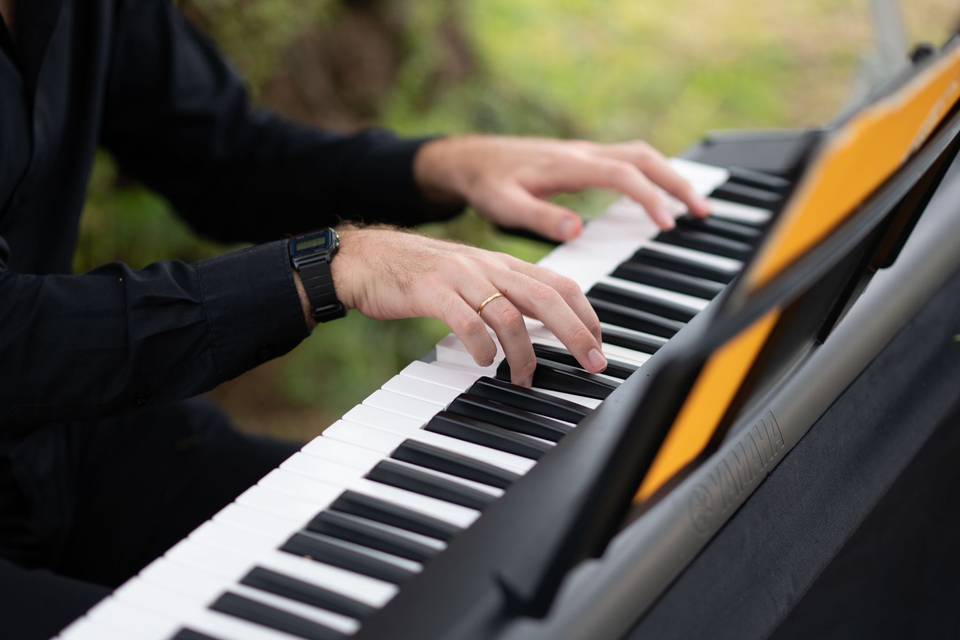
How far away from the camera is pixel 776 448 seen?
1.04 m

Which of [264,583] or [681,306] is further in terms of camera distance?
[681,306]

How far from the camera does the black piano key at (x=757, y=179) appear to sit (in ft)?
5.24

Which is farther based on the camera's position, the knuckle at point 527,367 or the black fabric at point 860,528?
the knuckle at point 527,367

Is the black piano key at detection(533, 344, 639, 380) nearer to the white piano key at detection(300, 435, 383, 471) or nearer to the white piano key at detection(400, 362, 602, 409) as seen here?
the white piano key at detection(400, 362, 602, 409)

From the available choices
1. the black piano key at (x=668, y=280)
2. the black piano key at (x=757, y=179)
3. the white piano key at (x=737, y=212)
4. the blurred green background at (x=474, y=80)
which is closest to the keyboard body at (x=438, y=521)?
the black piano key at (x=668, y=280)

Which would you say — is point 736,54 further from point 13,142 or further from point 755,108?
point 13,142

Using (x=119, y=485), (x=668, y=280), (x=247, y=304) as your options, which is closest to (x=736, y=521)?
(x=668, y=280)

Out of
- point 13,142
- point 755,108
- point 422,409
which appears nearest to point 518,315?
point 422,409

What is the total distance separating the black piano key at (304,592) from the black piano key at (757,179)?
1009 mm

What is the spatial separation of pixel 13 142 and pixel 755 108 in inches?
149

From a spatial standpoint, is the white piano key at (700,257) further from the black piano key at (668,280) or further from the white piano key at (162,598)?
the white piano key at (162,598)

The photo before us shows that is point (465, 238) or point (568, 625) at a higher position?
point (568, 625)

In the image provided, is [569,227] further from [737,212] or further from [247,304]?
[247,304]

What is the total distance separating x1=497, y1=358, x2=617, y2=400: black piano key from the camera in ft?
3.53
